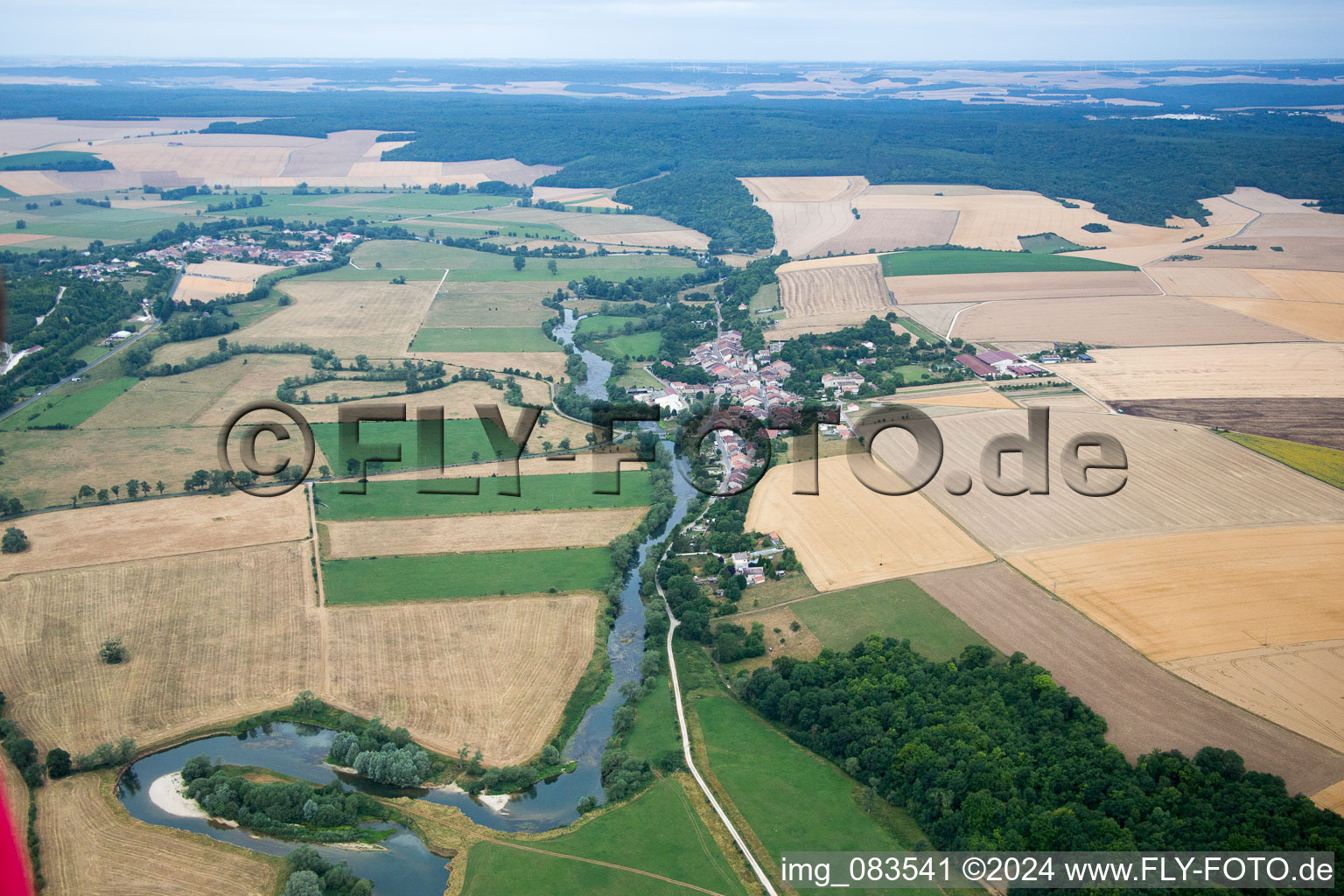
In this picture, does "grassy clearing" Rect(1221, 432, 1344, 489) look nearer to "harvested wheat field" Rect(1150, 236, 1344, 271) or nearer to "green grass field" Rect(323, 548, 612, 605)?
"green grass field" Rect(323, 548, 612, 605)

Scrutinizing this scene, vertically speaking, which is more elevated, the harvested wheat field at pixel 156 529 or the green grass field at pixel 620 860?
the harvested wheat field at pixel 156 529

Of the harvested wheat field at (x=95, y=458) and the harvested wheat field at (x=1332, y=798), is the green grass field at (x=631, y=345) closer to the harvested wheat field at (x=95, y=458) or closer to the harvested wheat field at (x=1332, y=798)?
the harvested wheat field at (x=95, y=458)

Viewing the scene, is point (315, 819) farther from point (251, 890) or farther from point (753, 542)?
point (753, 542)

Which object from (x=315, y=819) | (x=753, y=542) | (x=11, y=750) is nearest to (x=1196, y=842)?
(x=753, y=542)

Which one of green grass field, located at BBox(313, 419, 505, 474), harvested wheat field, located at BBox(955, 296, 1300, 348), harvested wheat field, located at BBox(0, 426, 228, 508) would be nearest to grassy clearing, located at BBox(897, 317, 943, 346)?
harvested wheat field, located at BBox(955, 296, 1300, 348)

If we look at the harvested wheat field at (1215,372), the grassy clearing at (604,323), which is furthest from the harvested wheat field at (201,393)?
the harvested wheat field at (1215,372)
